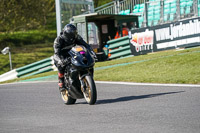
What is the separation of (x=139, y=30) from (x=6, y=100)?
11.0 meters

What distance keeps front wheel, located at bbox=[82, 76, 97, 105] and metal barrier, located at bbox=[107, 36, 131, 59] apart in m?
12.8

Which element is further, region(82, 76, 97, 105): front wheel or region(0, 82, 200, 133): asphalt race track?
region(82, 76, 97, 105): front wheel

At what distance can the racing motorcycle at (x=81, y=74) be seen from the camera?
7777mm

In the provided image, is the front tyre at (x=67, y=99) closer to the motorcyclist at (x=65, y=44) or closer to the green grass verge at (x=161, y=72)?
the motorcyclist at (x=65, y=44)

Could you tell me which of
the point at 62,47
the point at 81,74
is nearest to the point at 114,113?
the point at 81,74

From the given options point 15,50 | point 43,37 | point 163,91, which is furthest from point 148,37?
point 43,37

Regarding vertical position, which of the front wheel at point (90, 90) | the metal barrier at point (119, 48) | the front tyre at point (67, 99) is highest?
the front wheel at point (90, 90)

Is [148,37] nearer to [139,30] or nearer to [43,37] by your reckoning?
Result: [139,30]

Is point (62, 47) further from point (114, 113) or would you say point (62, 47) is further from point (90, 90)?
point (114, 113)

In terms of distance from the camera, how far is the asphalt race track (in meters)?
5.67

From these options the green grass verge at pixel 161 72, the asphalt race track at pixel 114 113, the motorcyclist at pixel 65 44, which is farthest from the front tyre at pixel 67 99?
the green grass verge at pixel 161 72

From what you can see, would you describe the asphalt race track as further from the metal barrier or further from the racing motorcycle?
the metal barrier

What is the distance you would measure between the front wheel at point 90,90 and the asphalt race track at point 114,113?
14cm

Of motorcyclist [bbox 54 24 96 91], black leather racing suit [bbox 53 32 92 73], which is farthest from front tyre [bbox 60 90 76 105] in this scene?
black leather racing suit [bbox 53 32 92 73]
